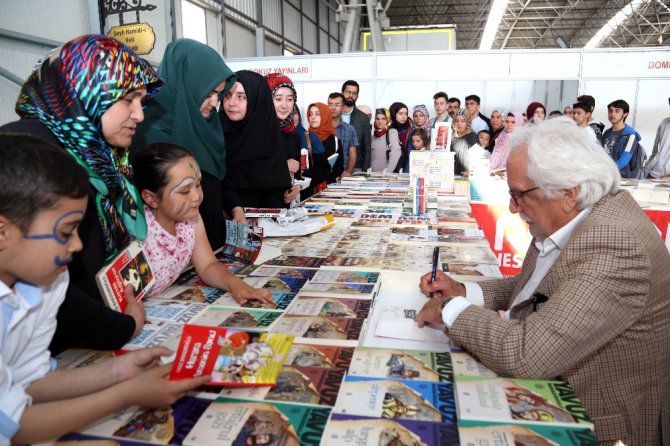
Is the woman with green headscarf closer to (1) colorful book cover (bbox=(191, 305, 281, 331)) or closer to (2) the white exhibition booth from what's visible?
(1) colorful book cover (bbox=(191, 305, 281, 331))

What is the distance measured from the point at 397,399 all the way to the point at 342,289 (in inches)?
25.4

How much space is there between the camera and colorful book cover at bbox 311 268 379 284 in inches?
65.2

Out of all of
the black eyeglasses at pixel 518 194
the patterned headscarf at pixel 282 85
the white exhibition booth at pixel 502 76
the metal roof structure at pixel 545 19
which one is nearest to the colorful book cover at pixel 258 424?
the black eyeglasses at pixel 518 194

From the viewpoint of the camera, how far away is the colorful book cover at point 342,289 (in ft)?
4.96

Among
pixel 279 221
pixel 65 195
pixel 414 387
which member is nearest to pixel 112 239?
pixel 65 195

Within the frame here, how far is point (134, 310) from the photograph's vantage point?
126cm

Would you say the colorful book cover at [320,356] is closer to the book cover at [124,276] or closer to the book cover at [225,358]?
the book cover at [225,358]

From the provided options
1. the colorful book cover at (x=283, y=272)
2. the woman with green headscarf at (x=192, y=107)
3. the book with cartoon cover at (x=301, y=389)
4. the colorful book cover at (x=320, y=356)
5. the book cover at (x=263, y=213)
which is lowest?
the book with cartoon cover at (x=301, y=389)

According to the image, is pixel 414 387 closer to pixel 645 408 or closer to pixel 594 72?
pixel 645 408

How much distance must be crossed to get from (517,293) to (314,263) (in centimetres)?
74

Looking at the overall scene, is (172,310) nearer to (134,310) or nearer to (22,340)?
(134,310)

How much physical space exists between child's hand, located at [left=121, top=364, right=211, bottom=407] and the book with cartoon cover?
0.32 feet

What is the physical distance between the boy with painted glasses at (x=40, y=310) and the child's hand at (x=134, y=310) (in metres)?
0.26

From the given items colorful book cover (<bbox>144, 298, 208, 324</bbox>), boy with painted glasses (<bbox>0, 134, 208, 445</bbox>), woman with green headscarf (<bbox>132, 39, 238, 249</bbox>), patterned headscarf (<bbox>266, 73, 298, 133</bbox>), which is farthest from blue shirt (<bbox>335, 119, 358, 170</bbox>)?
boy with painted glasses (<bbox>0, 134, 208, 445</bbox>)
